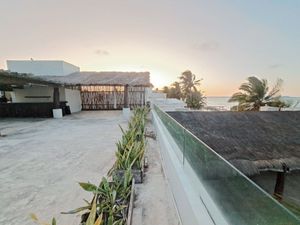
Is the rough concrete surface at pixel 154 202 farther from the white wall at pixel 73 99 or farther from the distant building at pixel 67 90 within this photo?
the white wall at pixel 73 99

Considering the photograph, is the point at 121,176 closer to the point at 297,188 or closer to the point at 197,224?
the point at 197,224

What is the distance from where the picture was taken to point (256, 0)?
8352 millimetres

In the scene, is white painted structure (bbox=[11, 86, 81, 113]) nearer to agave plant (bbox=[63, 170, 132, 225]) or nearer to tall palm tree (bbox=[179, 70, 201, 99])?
agave plant (bbox=[63, 170, 132, 225])

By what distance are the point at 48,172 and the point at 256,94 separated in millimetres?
15669

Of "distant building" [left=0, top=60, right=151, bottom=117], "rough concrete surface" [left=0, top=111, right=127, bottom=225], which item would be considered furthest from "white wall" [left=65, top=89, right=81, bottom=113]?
"rough concrete surface" [left=0, top=111, right=127, bottom=225]

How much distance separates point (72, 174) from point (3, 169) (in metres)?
1.83

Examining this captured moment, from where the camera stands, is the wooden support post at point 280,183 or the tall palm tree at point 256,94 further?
the tall palm tree at point 256,94

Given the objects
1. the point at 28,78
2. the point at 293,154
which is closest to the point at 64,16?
the point at 28,78

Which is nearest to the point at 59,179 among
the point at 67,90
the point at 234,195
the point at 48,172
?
the point at 48,172

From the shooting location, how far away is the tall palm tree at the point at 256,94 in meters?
14.8

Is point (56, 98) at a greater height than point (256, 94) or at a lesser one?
lesser

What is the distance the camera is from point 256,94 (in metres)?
15.0

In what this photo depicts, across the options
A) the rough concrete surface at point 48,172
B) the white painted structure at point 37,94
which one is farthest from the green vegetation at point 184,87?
the rough concrete surface at point 48,172

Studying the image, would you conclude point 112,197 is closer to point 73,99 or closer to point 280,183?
point 280,183
